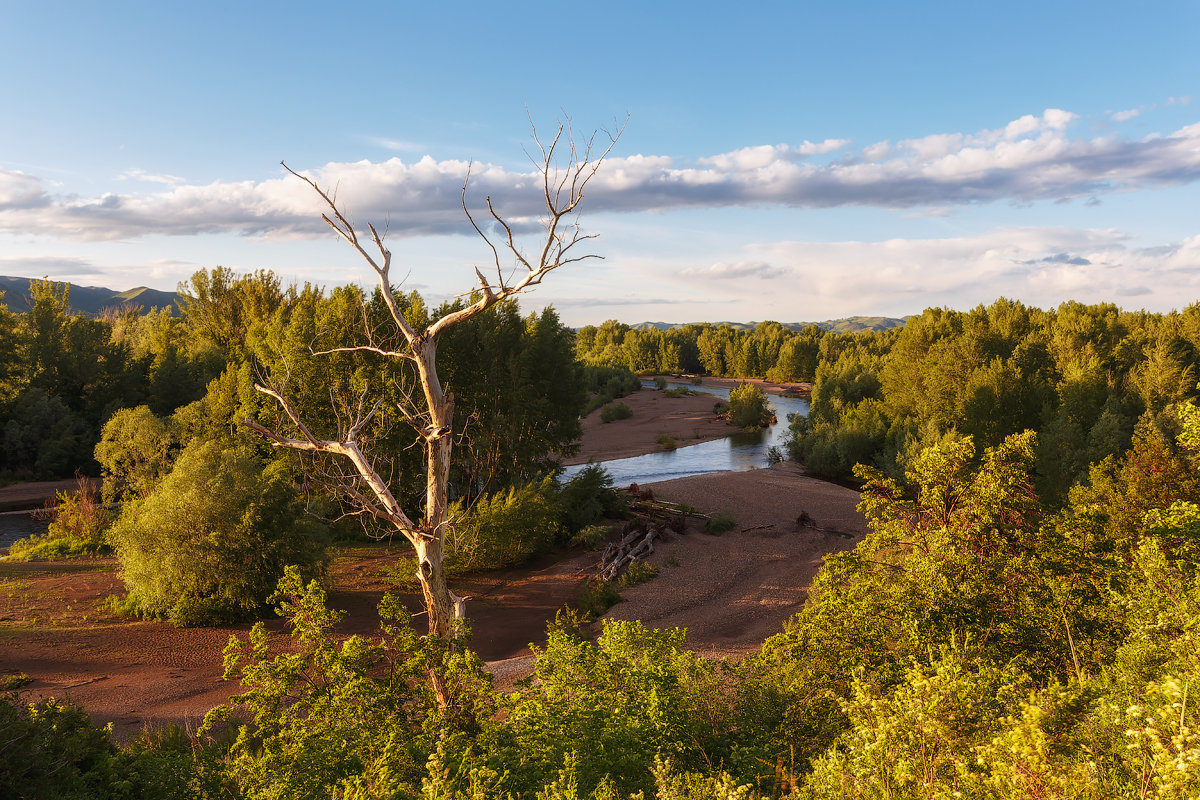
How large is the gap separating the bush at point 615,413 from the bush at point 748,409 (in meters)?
9.85

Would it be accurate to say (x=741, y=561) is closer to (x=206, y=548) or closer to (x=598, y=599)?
(x=598, y=599)

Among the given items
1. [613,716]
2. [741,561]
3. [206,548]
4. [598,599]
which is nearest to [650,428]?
[741,561]

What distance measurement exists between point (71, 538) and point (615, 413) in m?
44.4

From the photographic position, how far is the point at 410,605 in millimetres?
16594

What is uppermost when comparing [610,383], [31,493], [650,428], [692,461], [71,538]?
[610,383]

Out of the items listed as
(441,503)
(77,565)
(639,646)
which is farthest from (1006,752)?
(77,565)

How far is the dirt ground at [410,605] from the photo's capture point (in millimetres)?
11844

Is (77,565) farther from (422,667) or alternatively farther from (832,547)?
(832,547)

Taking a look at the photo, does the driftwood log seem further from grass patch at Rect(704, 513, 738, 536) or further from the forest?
the forest

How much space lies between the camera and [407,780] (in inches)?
225

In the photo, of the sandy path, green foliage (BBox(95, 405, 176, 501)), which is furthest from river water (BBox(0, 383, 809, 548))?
the sandy path

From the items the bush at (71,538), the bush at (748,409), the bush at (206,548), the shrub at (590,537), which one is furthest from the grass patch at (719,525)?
the bush at (748,409)

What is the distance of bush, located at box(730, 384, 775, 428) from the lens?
57.7m

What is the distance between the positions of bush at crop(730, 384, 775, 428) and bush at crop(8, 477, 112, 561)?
45907mm
